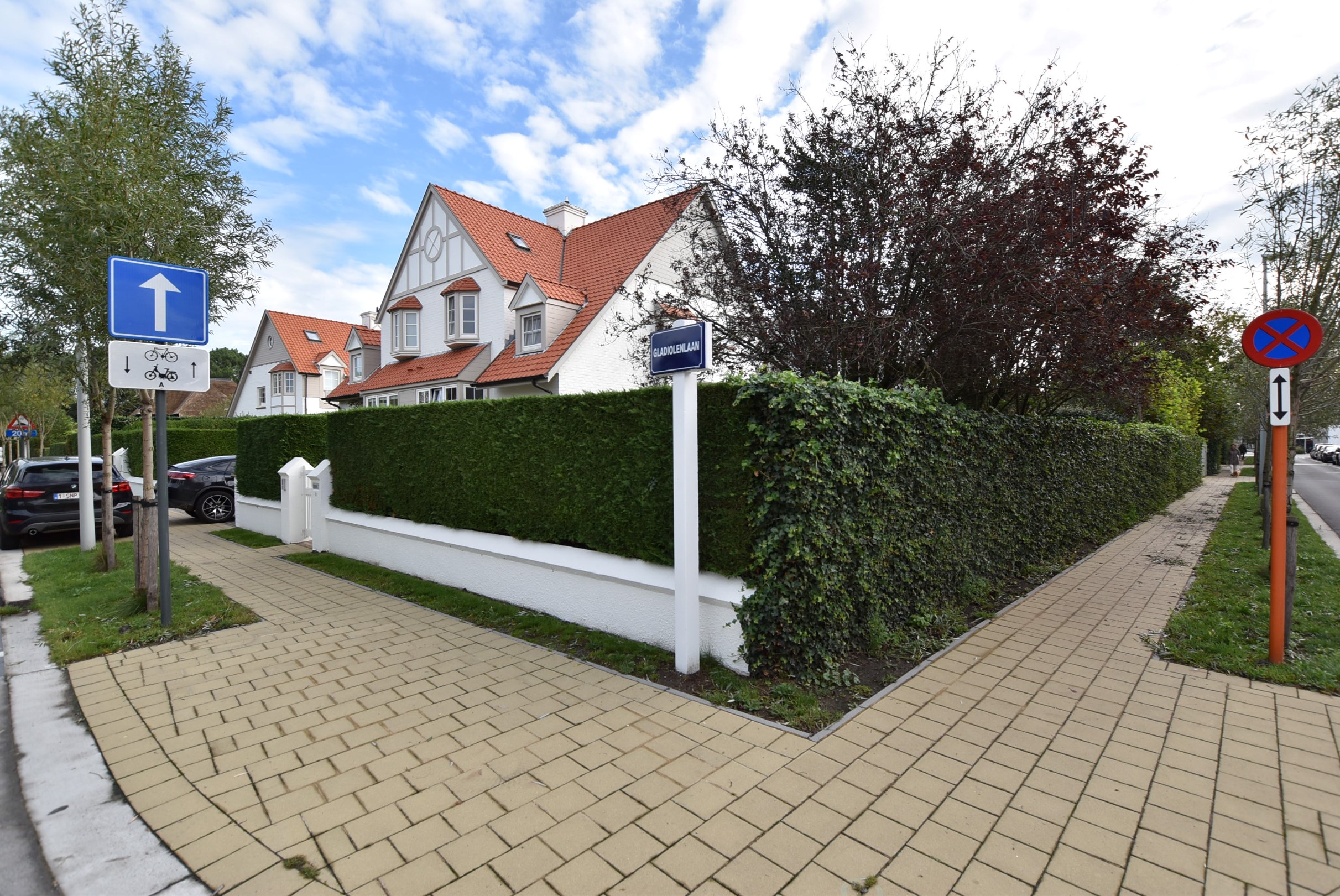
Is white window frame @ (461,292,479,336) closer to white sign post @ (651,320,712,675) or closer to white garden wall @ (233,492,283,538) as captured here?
white garden wall @ (233,492,283,538)

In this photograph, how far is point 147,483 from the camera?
7.34 m

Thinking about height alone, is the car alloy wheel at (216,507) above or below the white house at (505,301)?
below

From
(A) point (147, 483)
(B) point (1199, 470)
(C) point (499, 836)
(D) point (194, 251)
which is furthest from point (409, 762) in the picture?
(B) point (1199, 470)

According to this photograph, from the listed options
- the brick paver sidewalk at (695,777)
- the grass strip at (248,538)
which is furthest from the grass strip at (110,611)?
the grass strip at (248,538)

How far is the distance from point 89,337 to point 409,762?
764 cm

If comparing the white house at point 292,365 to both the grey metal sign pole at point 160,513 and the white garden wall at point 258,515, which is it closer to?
the white garden wall at point 258,515

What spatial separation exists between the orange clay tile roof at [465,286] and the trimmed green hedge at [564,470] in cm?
1461

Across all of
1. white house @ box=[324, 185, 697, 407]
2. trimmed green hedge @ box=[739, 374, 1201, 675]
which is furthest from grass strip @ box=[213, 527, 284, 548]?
trimmed green hedge @ box=[739, 374, 1201, 675]

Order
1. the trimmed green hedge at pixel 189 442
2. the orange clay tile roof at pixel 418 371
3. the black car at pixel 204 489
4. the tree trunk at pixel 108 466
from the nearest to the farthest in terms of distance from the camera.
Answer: the tree trunk at pixel 108 466 → the black car at pixel 204 489 → the trimmed green hedge at pixel 189 442 → the orange clay tile roof at pixel 418 371

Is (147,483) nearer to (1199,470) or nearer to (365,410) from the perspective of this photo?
(365,410)

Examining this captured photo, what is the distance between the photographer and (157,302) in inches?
224

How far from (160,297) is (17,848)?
178 inches

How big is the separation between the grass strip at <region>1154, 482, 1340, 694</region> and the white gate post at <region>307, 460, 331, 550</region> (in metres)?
10.5

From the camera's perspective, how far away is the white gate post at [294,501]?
10.8 m
